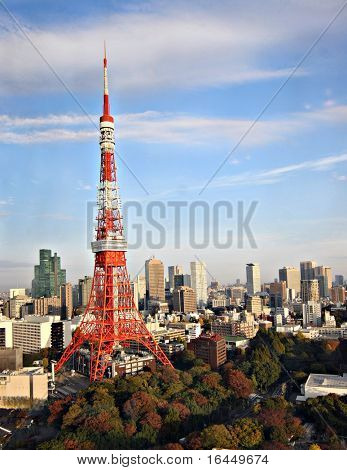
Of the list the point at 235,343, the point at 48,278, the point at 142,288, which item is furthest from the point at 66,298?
the point at 235,343

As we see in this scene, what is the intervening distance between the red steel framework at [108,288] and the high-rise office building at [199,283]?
35.0 ft

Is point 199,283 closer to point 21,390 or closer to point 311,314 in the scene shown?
point 311,314

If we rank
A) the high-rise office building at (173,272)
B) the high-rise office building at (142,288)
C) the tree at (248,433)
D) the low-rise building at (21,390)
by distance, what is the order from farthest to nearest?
the high-rise office building at (173,272) < the high-rise office building at (142,288) < the low-rise building at (21,390) < the tree at (248,433)

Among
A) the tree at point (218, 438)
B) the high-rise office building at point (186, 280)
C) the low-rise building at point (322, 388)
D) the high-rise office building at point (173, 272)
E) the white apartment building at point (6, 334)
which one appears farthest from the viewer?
the high-rise office building at point (173, 272)

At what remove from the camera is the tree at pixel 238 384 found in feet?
22.9

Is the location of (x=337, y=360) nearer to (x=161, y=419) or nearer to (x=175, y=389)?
(x=175, y=389)

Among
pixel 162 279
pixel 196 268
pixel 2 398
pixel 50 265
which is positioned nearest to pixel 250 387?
pixel 2 398

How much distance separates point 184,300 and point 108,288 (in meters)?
13.8

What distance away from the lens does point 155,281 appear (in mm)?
24484

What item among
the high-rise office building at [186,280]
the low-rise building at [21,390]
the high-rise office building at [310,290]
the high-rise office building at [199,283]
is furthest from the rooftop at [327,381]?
the high-rise office building at [186,280]

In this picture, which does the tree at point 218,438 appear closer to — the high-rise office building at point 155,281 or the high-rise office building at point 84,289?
the high-rise office building at point 84,289

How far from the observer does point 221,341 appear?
10.2 meters

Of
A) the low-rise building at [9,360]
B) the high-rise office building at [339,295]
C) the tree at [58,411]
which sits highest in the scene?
the high-rise office building at [339,295]

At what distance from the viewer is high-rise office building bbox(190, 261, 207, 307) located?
66.2 feet
